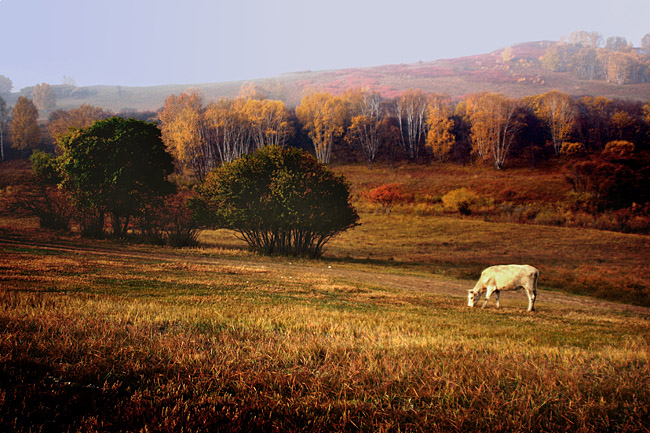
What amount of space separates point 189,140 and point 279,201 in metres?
61.9

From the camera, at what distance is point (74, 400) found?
3256mm

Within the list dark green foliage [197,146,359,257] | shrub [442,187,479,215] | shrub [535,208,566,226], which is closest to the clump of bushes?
shrub [442,187,479,215]

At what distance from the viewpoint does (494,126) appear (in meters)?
97.6

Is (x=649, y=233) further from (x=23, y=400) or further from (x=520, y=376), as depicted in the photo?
(x=23, y=400)

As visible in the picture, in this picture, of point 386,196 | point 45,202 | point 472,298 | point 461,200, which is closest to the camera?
point 472,298

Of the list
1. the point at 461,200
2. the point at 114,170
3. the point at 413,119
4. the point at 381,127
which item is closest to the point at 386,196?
the point at 461,200

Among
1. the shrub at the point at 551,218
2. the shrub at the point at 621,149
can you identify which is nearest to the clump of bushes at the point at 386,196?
the shrub at the point at 551,218

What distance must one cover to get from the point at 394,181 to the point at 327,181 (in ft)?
168

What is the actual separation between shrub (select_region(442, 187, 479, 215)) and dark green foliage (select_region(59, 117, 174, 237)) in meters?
52.2

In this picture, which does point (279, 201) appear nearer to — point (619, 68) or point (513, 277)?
point (513, 277)

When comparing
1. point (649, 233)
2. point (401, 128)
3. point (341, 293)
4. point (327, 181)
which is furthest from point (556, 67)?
point (341, 293)

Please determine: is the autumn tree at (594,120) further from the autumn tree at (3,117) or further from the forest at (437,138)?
the autumn tree at (3,117)

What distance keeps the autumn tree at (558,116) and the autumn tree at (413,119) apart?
3233cm

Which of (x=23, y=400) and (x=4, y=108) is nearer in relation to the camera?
(x=23, y=400)
